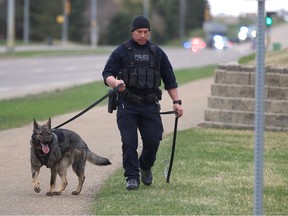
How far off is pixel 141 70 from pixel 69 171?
9.12 ft

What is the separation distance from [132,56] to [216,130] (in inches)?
291

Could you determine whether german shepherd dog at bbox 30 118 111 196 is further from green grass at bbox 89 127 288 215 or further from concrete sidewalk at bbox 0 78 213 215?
green grass at bbox 89 127 288 215

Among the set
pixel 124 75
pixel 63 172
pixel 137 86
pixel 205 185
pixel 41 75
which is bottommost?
pixel 41 75

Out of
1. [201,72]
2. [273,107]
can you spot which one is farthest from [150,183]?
[201,72]

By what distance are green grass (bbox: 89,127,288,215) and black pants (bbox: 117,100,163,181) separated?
325mm

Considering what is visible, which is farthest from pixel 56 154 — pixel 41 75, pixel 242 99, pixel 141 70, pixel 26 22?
pixel 26 22

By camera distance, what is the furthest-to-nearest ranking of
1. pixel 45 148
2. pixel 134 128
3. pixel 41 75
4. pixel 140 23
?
1. pixel 41 75
2. pixel 134 128
3. pixel 140 23
4. pixel 45 148

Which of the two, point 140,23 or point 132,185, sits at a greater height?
point 140,23

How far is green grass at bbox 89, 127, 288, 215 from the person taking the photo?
9273 mm

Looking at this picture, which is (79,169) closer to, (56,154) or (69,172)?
(56,154)

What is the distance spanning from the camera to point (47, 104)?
2423 centimetres

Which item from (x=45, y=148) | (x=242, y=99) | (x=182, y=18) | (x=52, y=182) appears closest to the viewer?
(x=45, y=148)

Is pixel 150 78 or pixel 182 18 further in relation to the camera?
pixel 182 18

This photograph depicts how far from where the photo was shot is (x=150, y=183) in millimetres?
10898
